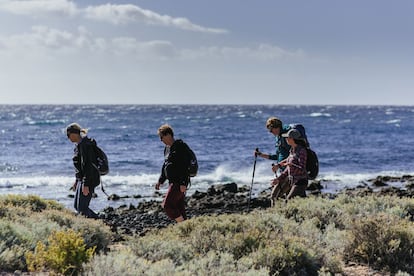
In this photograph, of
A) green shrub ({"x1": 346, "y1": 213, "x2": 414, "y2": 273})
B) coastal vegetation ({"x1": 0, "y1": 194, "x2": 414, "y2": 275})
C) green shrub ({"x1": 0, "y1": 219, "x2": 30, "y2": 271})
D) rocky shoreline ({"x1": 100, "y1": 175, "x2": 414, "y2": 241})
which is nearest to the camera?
coastal vegetation ({"x1": 0, "y1": 194, "x2": 414, "y2": 275})

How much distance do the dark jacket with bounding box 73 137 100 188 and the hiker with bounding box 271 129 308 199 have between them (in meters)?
3.17

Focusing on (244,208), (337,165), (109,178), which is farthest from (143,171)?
(244,208)

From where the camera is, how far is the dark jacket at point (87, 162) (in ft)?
27.6

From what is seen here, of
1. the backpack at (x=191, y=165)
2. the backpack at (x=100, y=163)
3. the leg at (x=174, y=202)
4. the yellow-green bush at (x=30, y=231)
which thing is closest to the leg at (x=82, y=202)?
the backpack at (x=100, y=163)

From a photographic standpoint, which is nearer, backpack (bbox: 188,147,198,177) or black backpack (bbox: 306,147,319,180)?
backpack (bbox: 188,147,198,177)

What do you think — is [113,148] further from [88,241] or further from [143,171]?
[88,241]

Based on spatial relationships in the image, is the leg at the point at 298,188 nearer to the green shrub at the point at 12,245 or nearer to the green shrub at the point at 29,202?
the green shrub at the point at 29,202

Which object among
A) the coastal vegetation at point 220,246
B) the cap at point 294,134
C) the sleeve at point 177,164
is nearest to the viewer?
the coastal vegetation at point 220,246

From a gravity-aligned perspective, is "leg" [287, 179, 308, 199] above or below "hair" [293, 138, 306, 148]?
below

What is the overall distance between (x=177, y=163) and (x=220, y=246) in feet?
6.77

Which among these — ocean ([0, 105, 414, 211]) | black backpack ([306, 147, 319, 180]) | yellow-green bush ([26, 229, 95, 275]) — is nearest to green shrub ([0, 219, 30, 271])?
yellow-green bush ([26, 229, 95, 275])

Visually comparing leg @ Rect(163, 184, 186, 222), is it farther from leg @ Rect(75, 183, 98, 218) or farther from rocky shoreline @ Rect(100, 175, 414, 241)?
rocky shoreline @ Rect(100, 175, 414, 241)

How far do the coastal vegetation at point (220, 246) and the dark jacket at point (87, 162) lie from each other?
0.74 meters

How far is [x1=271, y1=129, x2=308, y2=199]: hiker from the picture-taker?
29.3 ft
